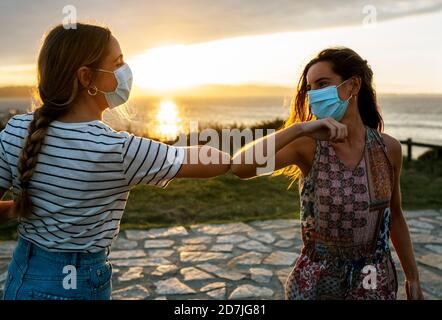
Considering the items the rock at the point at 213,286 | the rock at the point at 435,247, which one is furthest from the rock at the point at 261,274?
the rock at the point at 435,247

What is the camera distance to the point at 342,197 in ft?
8.06

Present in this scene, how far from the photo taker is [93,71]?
6.39ft

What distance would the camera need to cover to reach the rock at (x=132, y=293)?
16.0 feet

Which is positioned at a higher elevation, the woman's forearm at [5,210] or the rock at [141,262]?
the woman's forearm at [5,210]

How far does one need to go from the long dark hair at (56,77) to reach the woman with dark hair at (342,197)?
88cm

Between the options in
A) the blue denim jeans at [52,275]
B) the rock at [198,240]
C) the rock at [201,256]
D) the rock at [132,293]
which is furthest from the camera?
the rock at [198,240]

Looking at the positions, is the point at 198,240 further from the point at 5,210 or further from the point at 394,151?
the point at 5,210

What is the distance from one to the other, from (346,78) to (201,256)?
3929mm

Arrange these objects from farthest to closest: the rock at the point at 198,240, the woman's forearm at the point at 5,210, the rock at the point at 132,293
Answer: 1. the rock at the point at 198,240
2. the rock at the point at 132,293
3. the woman's forearm at the point at 5,210

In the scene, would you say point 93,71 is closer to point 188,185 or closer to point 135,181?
point 135,181

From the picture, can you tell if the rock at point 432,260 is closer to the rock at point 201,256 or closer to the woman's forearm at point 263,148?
the rock at point 201,256

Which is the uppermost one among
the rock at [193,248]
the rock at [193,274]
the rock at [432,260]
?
the rock at [193,248]

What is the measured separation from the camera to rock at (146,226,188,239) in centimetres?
696

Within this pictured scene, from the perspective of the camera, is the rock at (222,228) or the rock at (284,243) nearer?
the rock at (284,243)
